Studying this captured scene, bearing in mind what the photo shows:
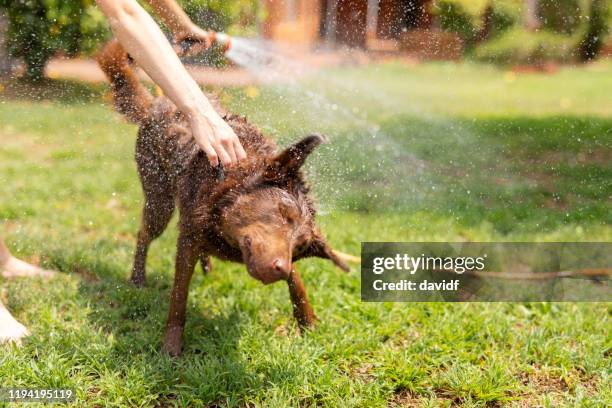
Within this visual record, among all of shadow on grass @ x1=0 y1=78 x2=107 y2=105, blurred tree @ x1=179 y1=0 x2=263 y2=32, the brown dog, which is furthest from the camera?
shadow on grass @ x1=0 y1=78 x2=107 y2=105

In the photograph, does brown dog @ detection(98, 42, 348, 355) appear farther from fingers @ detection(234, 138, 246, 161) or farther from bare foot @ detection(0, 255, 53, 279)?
bare foot @ detection(0, 255, 53, 279)

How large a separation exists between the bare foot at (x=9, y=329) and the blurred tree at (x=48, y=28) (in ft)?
18.1

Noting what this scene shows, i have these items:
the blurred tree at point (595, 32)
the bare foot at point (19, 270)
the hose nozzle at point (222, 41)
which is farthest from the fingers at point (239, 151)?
the blurred tree at point (595, 32)

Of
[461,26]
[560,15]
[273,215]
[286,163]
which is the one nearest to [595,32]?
[560,15]

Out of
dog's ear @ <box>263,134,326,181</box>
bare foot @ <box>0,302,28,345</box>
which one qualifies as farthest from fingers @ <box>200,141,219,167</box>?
bare foot @ <box>0,302,28,345</box>

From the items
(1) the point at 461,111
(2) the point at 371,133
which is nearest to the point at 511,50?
(1) the point at 461,111

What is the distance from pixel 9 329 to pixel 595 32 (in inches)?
662

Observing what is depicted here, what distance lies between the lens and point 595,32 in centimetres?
1666

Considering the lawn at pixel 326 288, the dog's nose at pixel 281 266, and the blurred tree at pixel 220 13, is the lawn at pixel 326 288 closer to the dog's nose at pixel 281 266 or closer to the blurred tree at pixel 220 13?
the blurred tree at pixel 220 13

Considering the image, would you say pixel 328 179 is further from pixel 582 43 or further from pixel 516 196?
pixel 582 43

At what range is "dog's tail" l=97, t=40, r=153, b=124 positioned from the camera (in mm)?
4309

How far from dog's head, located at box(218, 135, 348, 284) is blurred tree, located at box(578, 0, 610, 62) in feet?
45.7

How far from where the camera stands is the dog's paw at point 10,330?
372 centimetres

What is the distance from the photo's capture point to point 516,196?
22.5ft
